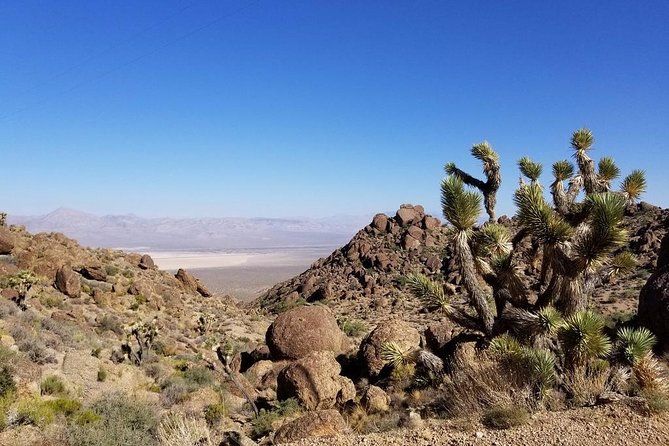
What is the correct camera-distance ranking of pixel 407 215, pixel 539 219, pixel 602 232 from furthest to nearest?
pixel 407 215 → pixel 539 219 → pixel 602 232

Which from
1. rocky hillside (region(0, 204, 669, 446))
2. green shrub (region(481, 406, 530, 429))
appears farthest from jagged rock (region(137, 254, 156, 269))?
green shrub (region(481, 406, 530, 429))

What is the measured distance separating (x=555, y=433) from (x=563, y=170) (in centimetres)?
910

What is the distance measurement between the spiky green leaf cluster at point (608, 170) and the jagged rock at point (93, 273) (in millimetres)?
27111

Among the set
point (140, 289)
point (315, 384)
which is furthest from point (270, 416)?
point (140, 289)

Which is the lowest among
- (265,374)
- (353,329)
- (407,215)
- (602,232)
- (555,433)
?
(353,329)

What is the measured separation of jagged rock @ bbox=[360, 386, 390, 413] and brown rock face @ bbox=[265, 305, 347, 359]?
596cm

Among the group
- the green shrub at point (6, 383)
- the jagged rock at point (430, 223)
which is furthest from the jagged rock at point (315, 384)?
the jagged rock at point (430, 223)

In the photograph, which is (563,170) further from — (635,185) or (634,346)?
(634,346)

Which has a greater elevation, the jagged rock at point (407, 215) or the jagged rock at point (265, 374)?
the jagged rock at point (407, 215)

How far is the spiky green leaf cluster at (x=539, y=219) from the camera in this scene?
389 inches

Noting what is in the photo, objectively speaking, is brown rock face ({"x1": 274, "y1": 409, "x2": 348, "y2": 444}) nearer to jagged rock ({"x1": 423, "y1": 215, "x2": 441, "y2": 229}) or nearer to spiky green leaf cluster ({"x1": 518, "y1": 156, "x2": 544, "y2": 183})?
spiky green leaf cluster ({"x1": 518, "y1": 156, "x2": 544, "y2": 183})

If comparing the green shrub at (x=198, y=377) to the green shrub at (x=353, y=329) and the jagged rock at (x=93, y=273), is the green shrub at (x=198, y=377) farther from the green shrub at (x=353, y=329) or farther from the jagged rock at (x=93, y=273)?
the jagged rock at (x=93, y=273)

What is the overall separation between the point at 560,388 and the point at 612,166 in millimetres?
7188

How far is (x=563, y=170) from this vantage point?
1351 centimetres
